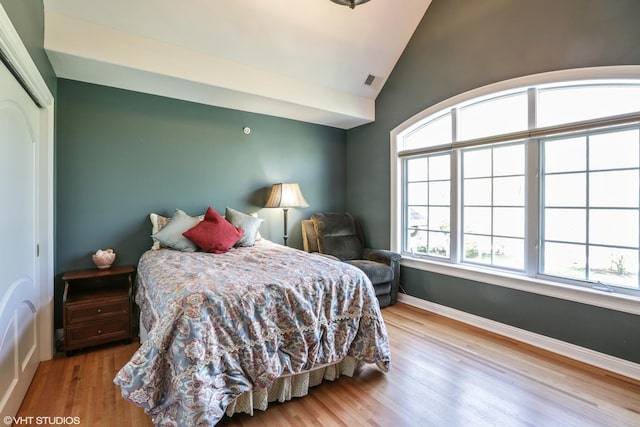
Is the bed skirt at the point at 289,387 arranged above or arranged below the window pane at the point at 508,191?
below

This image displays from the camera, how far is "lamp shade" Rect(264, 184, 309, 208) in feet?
12.4

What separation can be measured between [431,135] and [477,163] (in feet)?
2.26

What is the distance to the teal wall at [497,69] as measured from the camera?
2336mm

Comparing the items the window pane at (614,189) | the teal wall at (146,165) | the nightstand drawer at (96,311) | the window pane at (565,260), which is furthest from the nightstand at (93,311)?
the window pane at (614,189)

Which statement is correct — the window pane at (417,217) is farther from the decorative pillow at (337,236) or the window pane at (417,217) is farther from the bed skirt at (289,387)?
the bed skirt at (289,387)

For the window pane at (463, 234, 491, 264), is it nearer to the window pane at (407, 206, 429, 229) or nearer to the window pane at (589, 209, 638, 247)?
the window pane at (407, 206, 429, 229)

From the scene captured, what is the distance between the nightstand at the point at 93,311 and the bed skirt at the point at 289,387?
154 cm

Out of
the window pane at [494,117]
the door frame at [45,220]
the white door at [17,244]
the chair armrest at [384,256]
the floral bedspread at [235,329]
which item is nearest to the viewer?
the floral bedspread at [235,329]

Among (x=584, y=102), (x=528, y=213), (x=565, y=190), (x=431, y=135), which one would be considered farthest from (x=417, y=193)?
(x=584, y=102)

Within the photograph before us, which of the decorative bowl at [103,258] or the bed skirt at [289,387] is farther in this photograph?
the decorative bowl at [103,258]

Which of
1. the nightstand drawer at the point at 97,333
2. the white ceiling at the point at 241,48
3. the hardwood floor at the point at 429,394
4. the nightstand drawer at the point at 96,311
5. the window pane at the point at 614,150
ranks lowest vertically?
the hardwood floor at the point at 429,394

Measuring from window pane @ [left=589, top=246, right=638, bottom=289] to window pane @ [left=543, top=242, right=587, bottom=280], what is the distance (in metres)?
0.06

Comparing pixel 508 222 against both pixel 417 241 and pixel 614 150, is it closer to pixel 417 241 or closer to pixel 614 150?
pixel 614 150

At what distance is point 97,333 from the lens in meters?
2.62
